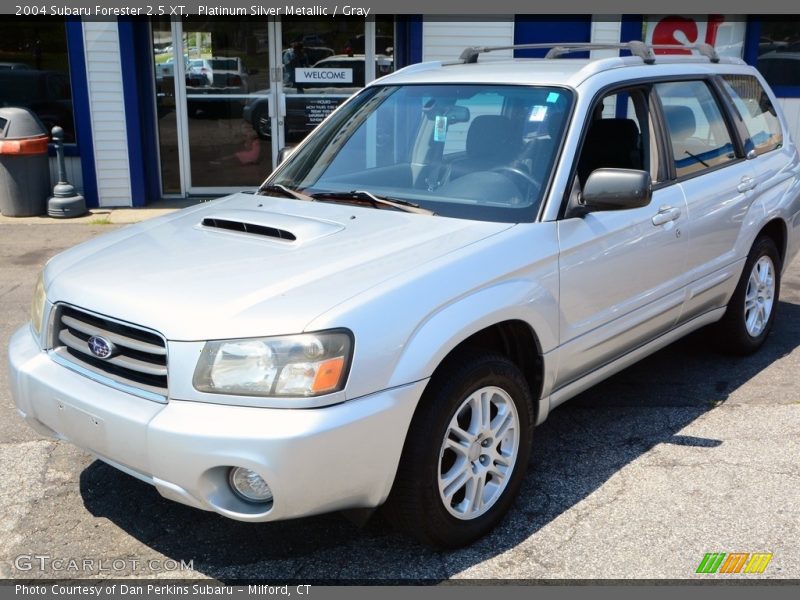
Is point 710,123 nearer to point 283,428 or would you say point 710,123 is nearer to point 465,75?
point 465,75

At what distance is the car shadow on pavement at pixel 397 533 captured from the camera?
128 inches

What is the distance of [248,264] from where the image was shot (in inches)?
127

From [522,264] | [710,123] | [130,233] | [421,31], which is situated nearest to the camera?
[522,264]

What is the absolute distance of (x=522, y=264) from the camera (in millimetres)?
3414

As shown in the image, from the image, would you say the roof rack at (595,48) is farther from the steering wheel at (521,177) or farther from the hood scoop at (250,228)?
the hood scoop at (250,228)

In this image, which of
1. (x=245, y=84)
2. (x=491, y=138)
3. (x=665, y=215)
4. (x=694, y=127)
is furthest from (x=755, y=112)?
(x=245, y=84)

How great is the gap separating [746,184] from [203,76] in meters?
7.49

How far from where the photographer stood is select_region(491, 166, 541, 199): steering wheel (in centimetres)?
372

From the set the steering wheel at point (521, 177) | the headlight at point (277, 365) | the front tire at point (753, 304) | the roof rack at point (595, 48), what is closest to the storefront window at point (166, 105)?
the roof rack at point (595, 48)

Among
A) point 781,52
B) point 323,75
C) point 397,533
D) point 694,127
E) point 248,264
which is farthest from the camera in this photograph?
point 781,52

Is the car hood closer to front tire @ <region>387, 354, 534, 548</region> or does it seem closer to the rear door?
front tire @ <region>387, 354, 534, 548</region>

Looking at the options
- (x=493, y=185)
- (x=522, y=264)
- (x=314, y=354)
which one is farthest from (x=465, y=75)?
(x=314, y=354)

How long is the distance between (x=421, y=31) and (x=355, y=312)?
8.55 meters

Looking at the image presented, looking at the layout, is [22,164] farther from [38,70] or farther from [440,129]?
[440,129]
